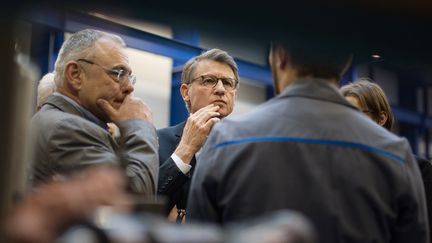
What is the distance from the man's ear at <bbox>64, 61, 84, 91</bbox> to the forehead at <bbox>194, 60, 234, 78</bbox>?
1232mm

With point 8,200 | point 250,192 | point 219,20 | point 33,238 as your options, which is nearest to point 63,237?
Result: point 33,238

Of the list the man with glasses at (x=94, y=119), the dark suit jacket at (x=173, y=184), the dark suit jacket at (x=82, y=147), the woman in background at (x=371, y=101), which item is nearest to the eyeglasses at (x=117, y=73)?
the man with glasses at (x=94, y=119)

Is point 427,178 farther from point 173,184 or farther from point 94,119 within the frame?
point 94,119

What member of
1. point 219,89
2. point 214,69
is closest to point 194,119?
point 219,89

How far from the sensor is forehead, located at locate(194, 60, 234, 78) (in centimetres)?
335

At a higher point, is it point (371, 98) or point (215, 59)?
point (215, 59)

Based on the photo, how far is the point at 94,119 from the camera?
2.12 meters

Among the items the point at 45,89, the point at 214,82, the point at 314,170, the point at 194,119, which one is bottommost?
the point at 314,170

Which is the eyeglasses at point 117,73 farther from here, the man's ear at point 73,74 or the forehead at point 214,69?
the forehead at point 214,69

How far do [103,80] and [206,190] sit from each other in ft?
2.62

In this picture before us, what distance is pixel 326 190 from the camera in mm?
1547

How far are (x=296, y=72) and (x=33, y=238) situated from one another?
1209mm

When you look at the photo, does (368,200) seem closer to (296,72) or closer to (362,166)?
(362,166)

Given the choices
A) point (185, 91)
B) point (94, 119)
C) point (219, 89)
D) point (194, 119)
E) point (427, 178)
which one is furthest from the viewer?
point (185, 91)
